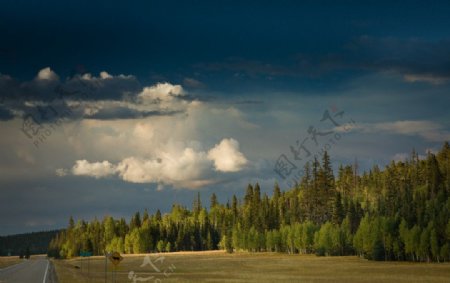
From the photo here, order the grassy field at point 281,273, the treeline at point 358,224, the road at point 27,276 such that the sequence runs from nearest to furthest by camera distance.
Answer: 1. the road at point 27,276
2. the grassy field at point 281,273
3. the treeline at point 358,224

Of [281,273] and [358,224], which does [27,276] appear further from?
[358,224]

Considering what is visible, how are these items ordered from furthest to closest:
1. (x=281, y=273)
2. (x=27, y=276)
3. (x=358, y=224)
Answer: (x=358, y=224) → (x=281, y=273) → (x=27, y=276)

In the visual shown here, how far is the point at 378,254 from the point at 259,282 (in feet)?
217

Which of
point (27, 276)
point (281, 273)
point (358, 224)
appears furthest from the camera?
point (358, 224)

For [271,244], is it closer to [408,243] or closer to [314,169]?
[314,169]

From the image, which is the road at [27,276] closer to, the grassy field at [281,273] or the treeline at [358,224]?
the grassy field at [281,273]

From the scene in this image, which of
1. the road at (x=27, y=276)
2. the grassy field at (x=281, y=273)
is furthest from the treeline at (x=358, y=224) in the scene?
the road at (x=27, y=276)

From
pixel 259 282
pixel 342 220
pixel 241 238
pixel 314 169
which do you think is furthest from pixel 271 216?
pixel 259 282

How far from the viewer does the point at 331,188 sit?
566 ft

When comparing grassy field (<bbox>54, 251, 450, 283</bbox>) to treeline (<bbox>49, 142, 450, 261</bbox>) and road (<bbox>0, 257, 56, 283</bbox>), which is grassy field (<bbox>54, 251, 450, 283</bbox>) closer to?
road (<bbox>0, 257, 56, 283</bbox>)

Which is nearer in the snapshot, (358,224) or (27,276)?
(27,276)

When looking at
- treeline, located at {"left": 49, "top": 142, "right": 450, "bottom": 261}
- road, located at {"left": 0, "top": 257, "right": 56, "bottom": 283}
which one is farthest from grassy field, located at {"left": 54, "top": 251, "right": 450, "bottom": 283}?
treeline, located at {"left": 49, "top": 142, "right": 450, "bottom": 261}

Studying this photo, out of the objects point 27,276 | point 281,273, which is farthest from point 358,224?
point 27,276

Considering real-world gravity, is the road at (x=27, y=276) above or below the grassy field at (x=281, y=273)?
above
